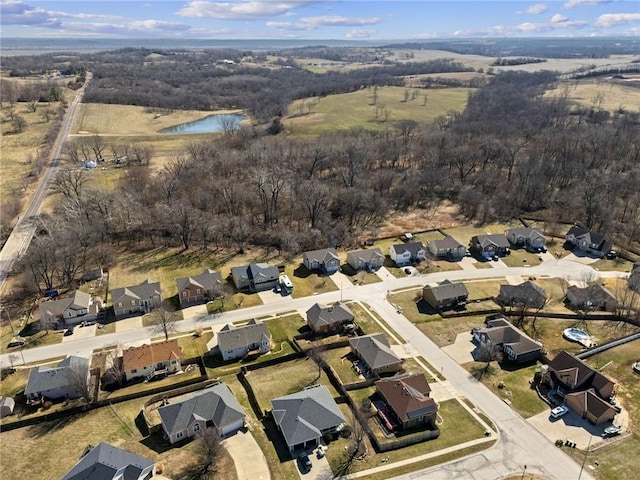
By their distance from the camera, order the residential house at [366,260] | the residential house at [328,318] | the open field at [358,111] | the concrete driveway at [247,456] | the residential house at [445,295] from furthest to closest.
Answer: the open field at [358,111] < the residential house at [366,260] < the residential house at [445,295] < the residential house at [328,318] < the concrete driveway at [247,456]

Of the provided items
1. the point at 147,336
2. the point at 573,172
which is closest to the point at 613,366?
the point at 147,336

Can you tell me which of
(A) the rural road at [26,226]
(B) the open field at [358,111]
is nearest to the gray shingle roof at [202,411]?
(A) the rural road at [26,226]

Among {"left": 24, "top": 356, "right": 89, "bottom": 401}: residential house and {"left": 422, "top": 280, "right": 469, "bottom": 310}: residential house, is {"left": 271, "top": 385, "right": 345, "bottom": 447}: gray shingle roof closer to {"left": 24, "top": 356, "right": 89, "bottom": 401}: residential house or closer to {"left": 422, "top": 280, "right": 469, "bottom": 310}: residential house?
{"left": 24, "top": 356, "right": 89, "bottom": 401}: residential house

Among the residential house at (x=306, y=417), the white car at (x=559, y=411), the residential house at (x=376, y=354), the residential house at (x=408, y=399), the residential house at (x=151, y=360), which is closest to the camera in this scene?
the residential house at (x=306, y=417)

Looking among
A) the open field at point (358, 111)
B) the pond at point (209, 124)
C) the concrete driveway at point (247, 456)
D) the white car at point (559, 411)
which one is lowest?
the concrete driveway at point (247, 456)

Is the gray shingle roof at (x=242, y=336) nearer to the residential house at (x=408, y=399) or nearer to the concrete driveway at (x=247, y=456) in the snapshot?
the concrete driveway at (x=247, y=456)
